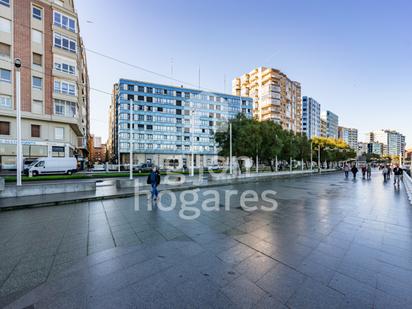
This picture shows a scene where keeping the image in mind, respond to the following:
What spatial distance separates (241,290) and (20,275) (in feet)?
12.1

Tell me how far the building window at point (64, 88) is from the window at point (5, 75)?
4664 millimetres

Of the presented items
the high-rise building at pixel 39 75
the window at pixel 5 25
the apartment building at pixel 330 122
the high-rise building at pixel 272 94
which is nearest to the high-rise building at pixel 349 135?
the apartment building at pixel 330 122

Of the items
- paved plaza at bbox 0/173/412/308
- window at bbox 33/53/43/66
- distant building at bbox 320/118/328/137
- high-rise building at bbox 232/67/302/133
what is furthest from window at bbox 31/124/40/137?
distant building at bbox 320/118/328/137

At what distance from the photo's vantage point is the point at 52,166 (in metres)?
23.3

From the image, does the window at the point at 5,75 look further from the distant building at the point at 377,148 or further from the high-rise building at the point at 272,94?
the distant building at the point at 377,148

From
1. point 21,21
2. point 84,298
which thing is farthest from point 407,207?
point 21,21

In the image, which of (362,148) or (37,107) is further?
(362,148)

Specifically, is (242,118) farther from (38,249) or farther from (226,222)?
(38,249)

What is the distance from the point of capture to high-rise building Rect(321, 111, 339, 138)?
126m

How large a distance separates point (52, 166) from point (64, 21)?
21.9m

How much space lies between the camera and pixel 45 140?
89.1 ft

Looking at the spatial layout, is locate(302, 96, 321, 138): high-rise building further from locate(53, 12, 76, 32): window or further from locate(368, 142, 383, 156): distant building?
locate(53, 12, 76, 32): window

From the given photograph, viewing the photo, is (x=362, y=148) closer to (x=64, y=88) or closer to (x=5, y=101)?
(x=64, y=88)

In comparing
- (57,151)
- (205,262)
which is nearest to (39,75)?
(57,151)
